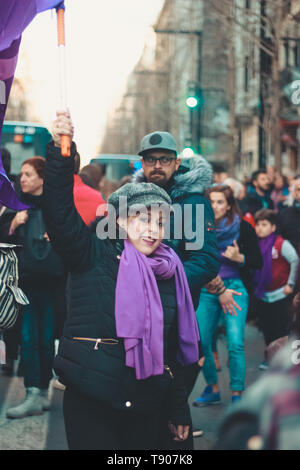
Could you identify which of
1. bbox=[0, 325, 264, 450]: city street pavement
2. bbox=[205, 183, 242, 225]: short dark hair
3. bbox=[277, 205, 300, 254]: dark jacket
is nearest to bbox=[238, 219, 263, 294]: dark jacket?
bbox=[205, 183, 242, 225]: short dark hair

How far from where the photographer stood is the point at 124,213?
11.2 feet

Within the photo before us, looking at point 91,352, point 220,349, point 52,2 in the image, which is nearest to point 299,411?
point 91,352

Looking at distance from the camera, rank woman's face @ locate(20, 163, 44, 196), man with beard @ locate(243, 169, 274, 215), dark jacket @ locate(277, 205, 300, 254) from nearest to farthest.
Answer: woman's face @ locate(20, 163, 44, 196) → dark jacket @ locate(277, 205, 300, 254) → man with beard @ locate(243, 169, 274, 215)

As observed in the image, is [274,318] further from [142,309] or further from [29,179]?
[142,309]

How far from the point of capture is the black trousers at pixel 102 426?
317 centimetres

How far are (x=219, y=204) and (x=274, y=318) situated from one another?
70.9 inches

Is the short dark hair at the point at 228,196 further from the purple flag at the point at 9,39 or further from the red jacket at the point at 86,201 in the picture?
the purple flag at the point at 9,39

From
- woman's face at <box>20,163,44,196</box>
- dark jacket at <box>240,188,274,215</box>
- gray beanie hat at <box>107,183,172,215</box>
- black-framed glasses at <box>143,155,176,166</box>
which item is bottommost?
gray beanie hat at <box>107,183,172,215</box>

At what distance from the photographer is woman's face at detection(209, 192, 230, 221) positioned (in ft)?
22.9

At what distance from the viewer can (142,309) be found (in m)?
3.21

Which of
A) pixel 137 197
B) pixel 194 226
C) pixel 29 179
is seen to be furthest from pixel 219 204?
pixel 137 197

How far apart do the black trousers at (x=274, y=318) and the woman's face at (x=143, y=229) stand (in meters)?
4.93

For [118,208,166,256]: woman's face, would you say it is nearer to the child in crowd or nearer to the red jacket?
the red jacket


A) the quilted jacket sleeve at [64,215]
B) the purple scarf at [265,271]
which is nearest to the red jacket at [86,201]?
the purple scarf at [265,271]
